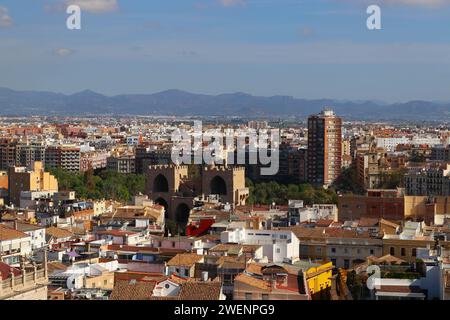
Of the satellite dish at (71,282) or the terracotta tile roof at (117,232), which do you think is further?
the terracotta tile roof at (117,232)

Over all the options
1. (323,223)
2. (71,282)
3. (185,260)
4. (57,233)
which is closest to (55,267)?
(71,282)

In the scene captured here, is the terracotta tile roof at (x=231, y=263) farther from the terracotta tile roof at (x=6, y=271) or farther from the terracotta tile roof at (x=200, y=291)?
the terracotta tile roof at (x=6, y=271)

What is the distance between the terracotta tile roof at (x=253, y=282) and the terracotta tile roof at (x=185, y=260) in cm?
→ 152

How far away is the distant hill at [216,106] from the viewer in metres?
70.2

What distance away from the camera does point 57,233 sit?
12.6 m

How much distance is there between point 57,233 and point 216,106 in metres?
60.3

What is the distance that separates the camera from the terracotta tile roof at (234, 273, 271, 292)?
7.27 metres

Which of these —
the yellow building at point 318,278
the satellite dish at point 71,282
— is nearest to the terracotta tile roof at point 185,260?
the yellow building at point 318,278

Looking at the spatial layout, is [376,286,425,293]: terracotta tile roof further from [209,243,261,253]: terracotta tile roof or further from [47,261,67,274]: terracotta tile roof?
[47,261,67,274]: terracotta tile roof

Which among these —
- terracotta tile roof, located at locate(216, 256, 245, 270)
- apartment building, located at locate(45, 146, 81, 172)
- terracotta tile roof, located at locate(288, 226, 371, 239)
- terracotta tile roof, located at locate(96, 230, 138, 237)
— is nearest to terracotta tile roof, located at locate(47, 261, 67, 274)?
terracotta tile roof, located at locate(216, 256, 245, 270)

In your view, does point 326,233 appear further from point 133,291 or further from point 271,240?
point 133,291

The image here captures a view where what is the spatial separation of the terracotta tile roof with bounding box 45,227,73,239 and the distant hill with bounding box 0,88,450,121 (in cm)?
5372
